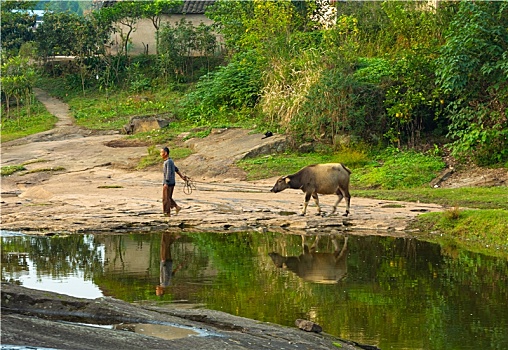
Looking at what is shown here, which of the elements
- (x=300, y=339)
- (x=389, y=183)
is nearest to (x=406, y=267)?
(x=300, y=339)

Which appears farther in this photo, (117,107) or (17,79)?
(117,107)

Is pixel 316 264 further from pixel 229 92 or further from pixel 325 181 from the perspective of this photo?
pixel 229 92

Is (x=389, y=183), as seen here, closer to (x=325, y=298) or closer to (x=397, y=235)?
(x=397, y=235)

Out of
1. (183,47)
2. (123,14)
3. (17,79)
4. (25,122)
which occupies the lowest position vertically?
(25,122)

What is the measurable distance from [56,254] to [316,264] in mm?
4809

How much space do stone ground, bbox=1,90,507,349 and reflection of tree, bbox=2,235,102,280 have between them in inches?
30.7

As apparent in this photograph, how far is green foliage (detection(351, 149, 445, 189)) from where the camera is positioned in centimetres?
2278

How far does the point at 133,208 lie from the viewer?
1969cm

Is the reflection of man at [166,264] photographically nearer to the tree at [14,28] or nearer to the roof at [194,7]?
the roof at [194,7]

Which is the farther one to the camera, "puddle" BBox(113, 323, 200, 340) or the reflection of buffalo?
the reflection of buffalo

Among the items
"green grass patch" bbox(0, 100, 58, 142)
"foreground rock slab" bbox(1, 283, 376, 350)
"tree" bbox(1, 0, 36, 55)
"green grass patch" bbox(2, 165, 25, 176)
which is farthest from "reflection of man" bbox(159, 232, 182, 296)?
"tree" bbox(1, 0, 36, 55)

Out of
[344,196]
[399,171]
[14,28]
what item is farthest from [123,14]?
[344,196]

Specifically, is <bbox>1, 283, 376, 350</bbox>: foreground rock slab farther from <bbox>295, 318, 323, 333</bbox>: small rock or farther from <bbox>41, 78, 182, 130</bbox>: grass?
<bbox>41, 78, 182, 130</bbox>: grass

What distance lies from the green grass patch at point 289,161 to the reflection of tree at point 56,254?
341 inches
